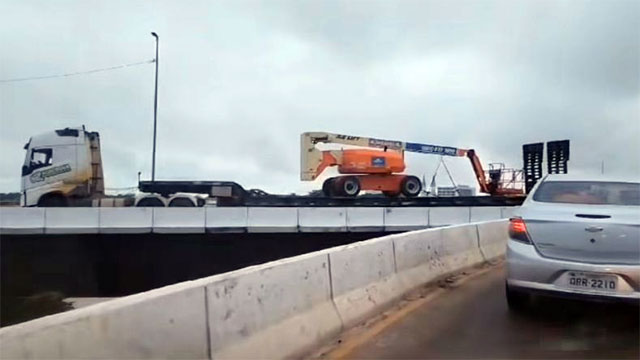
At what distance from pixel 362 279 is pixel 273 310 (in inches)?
79.7

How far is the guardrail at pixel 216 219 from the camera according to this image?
61.0 ft

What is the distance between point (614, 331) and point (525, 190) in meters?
24.7

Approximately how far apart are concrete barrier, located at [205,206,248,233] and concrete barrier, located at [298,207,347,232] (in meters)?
2.03

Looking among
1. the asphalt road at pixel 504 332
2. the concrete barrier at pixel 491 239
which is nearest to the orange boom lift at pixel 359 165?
the concrete barrier at pixel 491 239

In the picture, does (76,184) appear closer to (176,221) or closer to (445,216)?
(176,221)

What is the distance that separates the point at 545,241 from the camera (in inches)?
231

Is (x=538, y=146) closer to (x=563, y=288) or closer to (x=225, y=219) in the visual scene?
(x=225, y=219)

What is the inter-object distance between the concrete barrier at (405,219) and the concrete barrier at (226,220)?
5148 mm

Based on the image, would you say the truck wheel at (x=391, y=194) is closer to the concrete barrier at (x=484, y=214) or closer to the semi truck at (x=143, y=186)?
the semi truck at (x=143, y=186)

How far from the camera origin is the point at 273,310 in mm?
4754

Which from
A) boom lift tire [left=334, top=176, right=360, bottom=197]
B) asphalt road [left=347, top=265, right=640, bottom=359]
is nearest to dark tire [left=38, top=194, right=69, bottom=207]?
boom lift tire [left=334, top=176, right=360, bottom=197]

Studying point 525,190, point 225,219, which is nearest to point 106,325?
point 225,219

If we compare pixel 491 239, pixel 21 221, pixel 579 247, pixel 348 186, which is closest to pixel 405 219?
pixel 348 186

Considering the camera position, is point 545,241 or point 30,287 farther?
Result: point 30,287
